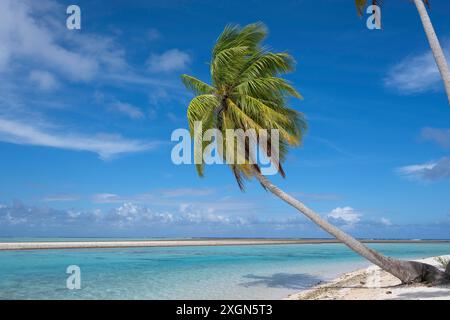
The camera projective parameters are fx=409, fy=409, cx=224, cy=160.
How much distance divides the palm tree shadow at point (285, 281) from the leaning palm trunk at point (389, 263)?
162 inches

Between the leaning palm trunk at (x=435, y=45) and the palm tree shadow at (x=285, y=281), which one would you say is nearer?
the leaning palm trunk at (x=435, y=45)

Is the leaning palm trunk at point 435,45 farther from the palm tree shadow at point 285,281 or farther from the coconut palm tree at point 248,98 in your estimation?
the palm tree shadow at point 285,281

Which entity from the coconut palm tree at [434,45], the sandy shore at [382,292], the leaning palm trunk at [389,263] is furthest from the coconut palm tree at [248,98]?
the coconut palm tree at [434,45]

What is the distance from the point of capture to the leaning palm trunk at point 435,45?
11352 mm

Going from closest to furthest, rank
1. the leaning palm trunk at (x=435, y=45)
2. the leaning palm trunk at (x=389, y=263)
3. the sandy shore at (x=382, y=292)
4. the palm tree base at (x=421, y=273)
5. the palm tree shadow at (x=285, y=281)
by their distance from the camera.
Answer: the sandy shore at (x=382, y=292)
the leaning palm trunk at (x=435, y=45)
the palm tree base at (x=421, y=273)
the leaning palm trunk at (x=389, y=263)
the palm tree shadow at (x=285, y=281)

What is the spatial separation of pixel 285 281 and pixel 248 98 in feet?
28.9

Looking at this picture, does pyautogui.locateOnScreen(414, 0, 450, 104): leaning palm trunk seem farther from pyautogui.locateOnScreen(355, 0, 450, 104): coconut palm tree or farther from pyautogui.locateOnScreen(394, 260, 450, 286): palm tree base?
pyautogui.locateOnScreen(394, 260, 450, 286): palm tree base

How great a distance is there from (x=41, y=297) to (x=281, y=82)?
11431 millimetres

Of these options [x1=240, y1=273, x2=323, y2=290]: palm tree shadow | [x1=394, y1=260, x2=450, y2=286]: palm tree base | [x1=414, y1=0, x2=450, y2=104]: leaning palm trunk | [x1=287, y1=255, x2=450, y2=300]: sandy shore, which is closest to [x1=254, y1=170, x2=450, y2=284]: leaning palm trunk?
[x1=394, y1=260, x2=450, y2=286]: palm tree base

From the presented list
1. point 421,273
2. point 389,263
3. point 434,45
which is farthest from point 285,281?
point 434,45

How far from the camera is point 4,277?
63.0 feet
